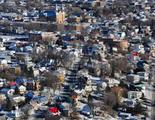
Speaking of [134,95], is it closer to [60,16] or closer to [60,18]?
[60,18]

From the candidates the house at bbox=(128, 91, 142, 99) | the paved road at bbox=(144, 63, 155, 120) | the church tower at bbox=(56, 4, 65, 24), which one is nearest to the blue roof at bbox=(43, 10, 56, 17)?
the church tower at bbox=(56, 4, 65, 24)

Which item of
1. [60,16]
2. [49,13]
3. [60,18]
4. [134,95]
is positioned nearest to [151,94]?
[134,95]

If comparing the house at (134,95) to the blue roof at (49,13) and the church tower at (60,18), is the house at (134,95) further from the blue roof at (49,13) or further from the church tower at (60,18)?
the blue roof at (49,13)

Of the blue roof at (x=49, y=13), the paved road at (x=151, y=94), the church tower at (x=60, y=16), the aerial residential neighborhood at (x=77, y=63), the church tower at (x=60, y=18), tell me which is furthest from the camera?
the blue roof at (x=49, y=13)

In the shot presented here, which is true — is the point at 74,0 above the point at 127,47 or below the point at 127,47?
above

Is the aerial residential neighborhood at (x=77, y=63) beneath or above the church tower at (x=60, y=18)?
beneath

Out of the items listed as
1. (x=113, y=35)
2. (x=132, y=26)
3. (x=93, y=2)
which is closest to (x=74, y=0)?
(x=93, y=2)

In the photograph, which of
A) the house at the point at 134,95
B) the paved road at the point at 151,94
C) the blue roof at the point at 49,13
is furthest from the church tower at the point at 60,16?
the house at the point at 134,95

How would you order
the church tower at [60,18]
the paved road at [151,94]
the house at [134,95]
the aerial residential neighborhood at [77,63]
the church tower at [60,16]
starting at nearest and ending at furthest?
the paved road at [151,94], the aerial residential neighborhood at [77,63], the house at [134,95], the church tower at [60,18], the church tower at [60,16]

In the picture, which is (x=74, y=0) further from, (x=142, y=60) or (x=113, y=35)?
(x=142, y=60)
